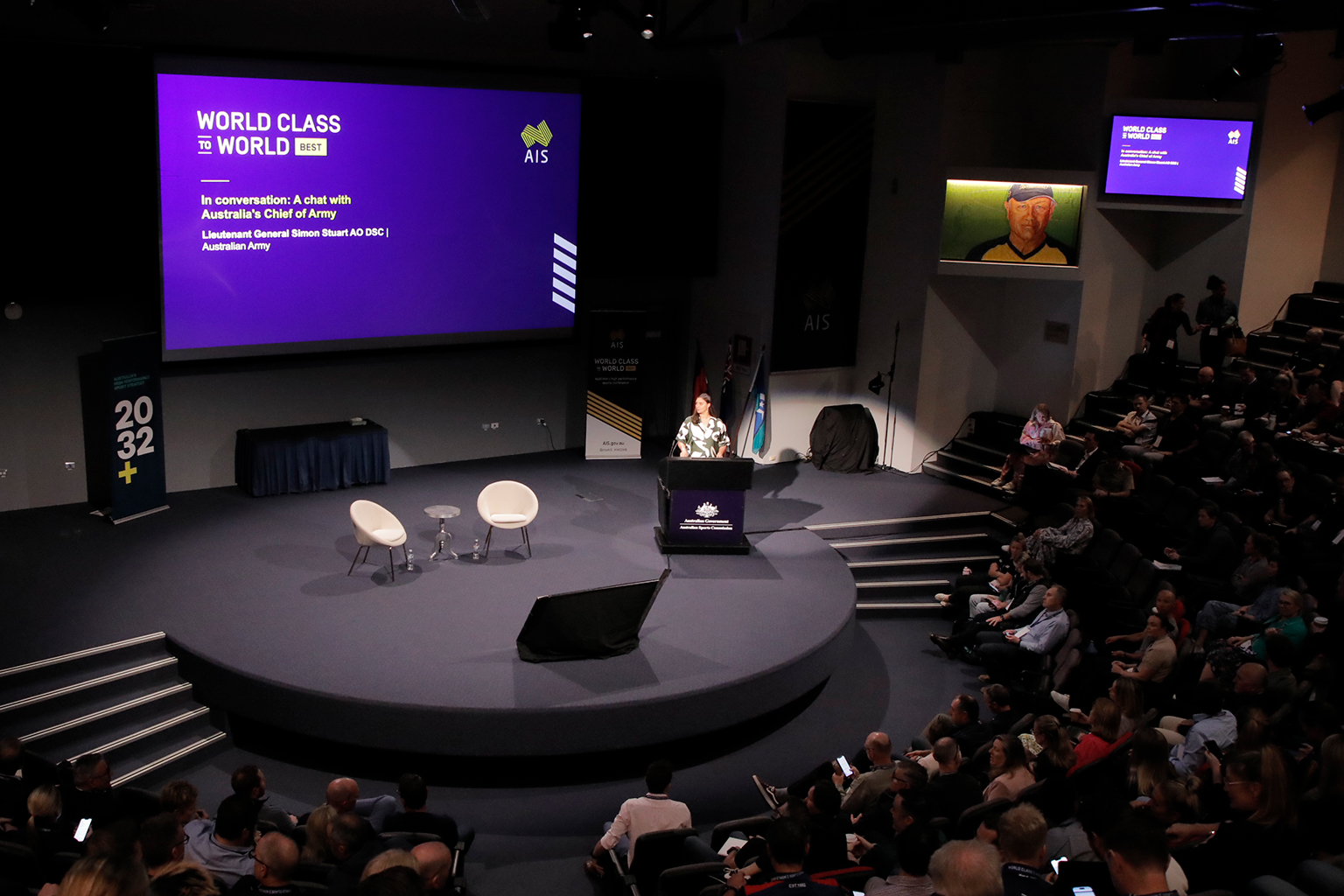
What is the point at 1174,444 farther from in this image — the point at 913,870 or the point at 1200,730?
the point at 913,870

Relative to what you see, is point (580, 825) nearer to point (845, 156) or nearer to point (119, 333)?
point (119, 333)

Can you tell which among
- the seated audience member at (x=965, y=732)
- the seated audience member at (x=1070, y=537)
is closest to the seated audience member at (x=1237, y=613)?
the seated audience member at (x=1070, y=537)

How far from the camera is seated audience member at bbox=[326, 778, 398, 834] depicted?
18.4 ft

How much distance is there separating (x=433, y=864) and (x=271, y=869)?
2.11ft

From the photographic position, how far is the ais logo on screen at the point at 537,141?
1213cm

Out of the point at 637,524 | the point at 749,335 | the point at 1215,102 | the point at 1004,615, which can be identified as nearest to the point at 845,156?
the point at 749,335

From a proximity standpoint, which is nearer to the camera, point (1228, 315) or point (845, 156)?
point (1228, 315)

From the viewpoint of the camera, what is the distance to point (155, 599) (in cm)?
877

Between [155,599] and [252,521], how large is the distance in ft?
6.41

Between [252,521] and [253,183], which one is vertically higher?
[253,183]

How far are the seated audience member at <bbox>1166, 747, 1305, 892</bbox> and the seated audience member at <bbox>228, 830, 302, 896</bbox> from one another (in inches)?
147

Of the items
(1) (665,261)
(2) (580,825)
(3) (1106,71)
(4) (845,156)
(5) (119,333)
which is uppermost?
(3) (1106,71)

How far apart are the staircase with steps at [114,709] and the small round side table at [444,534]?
2280 millimetres

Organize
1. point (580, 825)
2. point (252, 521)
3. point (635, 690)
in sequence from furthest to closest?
point (252, 521), point (635, 690), point (580, 825)
